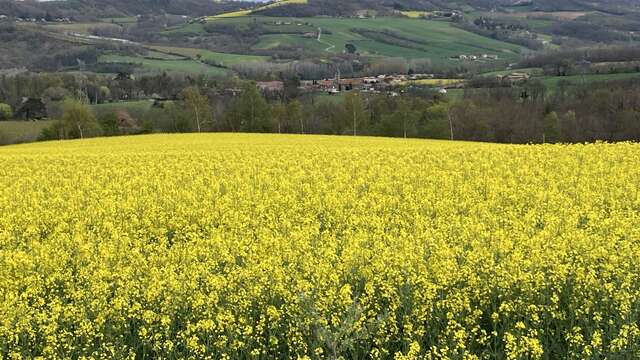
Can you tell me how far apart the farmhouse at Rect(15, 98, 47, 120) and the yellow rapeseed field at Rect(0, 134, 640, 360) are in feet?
258

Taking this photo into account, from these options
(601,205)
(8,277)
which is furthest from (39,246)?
(601,205)

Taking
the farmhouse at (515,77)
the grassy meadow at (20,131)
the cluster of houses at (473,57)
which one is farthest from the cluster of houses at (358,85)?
the cluster of houses at (473,57)

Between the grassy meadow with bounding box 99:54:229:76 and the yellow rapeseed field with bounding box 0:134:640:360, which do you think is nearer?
the yellow rapeseed field with bounding box 0:134:640:360

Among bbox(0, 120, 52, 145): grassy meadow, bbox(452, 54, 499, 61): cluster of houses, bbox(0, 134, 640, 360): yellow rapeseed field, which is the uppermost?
bbox(452, 54, 499, 61): cluster of houses

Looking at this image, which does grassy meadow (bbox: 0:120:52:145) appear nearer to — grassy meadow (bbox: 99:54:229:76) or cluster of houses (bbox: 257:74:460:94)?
cluster of houses (bbox: 257:74:460:94)

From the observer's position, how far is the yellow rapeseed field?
8586 mm

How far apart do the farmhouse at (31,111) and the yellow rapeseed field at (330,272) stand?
7859 centimetres

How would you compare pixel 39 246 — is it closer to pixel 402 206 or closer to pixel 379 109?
pixel 402 206

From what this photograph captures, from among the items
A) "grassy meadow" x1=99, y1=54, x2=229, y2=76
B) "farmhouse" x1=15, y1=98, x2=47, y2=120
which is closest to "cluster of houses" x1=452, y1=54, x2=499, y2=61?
"grassy meadow" x1=99, y1=54, x2=229, y2=76

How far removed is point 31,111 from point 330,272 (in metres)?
90.5

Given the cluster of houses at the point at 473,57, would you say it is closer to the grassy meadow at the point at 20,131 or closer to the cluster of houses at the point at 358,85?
the cluster of houses at the point at 358,85

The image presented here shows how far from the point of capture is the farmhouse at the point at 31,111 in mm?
89812

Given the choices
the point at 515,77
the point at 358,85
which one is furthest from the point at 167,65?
the point at 515,77

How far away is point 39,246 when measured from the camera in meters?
12.3
